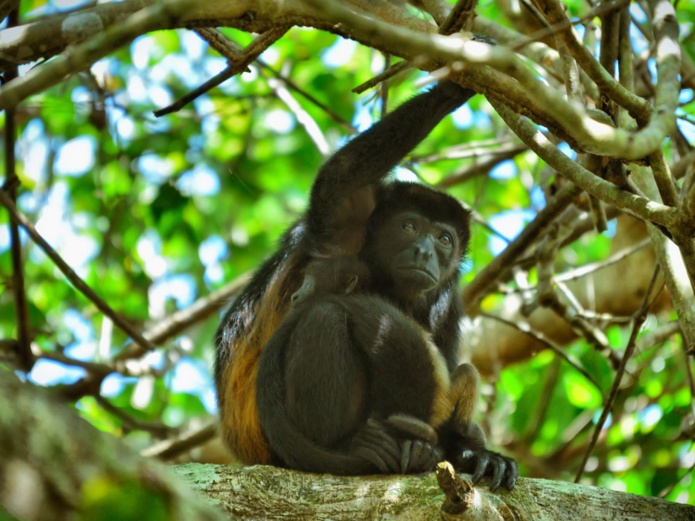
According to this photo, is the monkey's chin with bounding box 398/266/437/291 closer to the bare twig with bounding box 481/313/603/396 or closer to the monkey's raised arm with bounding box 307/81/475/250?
the monkey's raised arm with bounding box 307/81/475/250

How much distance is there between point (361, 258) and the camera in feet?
19.0

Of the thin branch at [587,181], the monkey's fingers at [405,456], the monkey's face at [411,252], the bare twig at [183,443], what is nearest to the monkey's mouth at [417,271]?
the monkey's face at [411,252]

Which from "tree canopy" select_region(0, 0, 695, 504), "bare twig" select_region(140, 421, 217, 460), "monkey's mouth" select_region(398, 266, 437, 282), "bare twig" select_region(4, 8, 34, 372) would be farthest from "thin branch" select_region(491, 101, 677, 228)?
"bare twig" select_region(140, 421, 217, 460)

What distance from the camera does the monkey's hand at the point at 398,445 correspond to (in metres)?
4.68

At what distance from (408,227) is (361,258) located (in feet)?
1.36

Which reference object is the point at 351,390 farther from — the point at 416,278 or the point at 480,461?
the point at 416,278

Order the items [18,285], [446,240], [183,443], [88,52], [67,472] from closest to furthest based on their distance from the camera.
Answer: [67,472]
[88,52]
[18,285]
[446,240]
[183,443]

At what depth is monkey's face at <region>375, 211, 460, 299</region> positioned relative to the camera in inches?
225

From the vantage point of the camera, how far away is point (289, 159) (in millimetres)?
10961

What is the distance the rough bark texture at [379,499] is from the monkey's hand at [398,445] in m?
0.38

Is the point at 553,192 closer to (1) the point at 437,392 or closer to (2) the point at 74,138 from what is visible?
(1) the point at 437,392

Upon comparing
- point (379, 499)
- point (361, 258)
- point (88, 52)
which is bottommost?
point (379, 499)

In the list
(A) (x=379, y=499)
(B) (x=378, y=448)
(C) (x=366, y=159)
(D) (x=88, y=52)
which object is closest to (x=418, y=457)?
(B) (x=378, y=448)

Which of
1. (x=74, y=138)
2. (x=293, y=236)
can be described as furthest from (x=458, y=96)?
(x=74, y=138)
